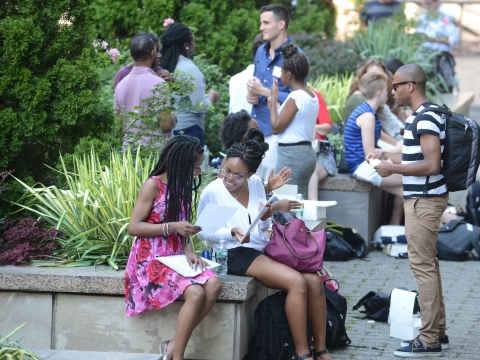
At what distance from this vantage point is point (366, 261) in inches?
331

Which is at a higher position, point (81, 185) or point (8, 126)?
point (8, 126)

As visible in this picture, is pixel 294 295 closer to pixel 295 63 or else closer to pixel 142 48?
pixel 295 63

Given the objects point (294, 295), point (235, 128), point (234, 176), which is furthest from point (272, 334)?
point (235, 128)

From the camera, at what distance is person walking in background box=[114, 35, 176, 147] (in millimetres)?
7156

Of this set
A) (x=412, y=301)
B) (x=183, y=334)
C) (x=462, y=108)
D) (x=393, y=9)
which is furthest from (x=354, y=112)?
→ (x=393, y=9)

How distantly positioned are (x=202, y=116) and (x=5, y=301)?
3434 millimetres

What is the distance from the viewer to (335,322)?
5723mm

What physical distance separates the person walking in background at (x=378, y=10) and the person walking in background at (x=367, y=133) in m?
6.80

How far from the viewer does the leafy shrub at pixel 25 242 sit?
550 cm

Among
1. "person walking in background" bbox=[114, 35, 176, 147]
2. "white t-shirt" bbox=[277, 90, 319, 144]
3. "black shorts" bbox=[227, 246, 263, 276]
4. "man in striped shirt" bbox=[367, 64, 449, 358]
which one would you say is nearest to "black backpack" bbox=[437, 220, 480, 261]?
"white t-shirt" bbox=[277, 90, 319, 144]

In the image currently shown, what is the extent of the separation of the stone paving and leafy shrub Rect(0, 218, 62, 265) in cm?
206

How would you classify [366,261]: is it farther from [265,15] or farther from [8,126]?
[8,126]

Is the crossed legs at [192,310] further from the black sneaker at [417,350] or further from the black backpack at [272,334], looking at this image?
the black sneaker at [417,350]

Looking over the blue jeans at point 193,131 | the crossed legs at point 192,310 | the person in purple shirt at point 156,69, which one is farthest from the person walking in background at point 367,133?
the crossed legs at point 192,310
